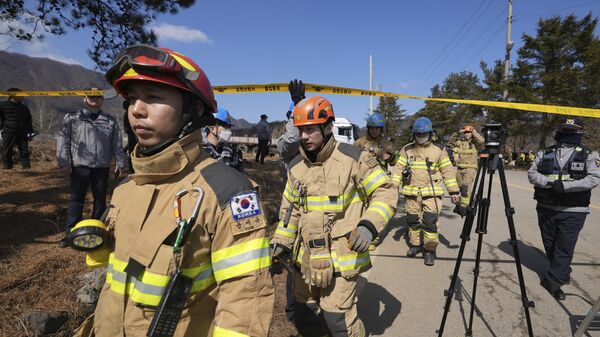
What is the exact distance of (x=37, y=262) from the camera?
3.67 metres

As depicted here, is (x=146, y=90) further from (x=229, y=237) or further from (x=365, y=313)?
(x=365, y=313)

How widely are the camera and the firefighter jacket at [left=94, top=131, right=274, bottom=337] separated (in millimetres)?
2428

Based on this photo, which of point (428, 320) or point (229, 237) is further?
point (428, 320)

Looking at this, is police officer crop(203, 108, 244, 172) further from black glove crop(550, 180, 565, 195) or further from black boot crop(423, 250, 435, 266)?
black glove crop(550, 180, 565, 195)

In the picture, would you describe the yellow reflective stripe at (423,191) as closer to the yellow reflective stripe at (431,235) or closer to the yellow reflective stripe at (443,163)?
the yellow reflective stripe at (443,163)

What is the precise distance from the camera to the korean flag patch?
4.33 ft

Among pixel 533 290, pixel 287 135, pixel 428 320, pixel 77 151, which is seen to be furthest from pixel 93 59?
pixel 533 290

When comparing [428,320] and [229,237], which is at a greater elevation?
[229,237]

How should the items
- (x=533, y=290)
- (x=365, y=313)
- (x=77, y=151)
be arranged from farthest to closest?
1. (x=77, y=151)
2. (x=533, y=290)
3. (x=365, y=313)

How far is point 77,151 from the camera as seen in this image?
457cm

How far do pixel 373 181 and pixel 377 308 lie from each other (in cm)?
194

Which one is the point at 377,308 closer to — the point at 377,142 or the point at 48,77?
the point at 377,142

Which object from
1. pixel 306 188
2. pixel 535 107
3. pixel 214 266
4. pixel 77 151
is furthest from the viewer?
pixel 77 151

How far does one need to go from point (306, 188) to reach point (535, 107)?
268cm
